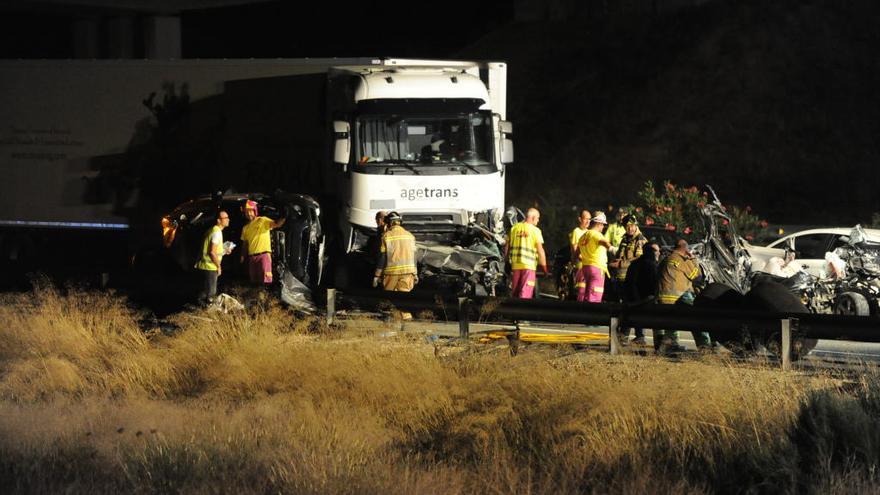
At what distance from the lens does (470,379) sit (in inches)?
448

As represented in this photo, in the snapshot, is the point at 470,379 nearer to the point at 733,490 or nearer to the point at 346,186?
the point at 733,490

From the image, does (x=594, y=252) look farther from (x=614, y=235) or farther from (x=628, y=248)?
(x=614, y=235)

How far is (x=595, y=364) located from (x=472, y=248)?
7.45 meters

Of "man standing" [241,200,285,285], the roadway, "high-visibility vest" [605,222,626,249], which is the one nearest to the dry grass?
the roadway

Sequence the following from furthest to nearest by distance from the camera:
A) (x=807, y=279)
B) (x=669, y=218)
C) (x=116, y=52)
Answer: (x=116, y=52) → (x=669, y=218) → (x=807, y=279)

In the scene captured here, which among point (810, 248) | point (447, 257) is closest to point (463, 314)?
point (447, 257)

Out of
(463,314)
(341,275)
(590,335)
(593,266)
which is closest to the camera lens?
(463,314)

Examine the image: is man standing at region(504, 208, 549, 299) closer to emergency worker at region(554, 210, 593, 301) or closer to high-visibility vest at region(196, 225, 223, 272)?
emergency worker at region(554, 210, 593, 301)

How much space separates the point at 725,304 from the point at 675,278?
0.72 metres

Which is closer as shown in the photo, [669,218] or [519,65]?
[669,218]

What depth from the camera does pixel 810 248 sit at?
63.9ft

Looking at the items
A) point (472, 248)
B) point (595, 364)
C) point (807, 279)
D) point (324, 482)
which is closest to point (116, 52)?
point (472, 248)

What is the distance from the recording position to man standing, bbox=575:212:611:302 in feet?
54.0

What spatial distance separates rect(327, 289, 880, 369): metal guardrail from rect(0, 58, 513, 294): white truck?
397 cm
